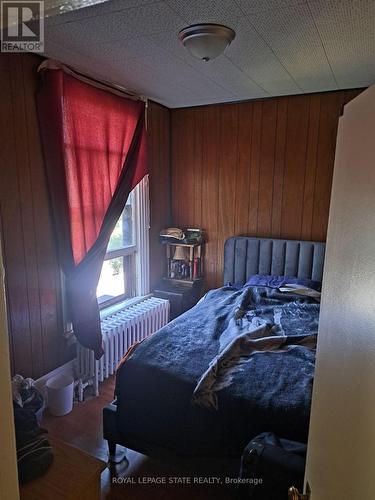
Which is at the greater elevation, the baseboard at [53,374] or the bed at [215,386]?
the bed at [215,386]

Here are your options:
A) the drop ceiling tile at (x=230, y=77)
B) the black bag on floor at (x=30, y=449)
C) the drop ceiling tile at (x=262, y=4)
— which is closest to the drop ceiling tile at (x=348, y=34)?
the drop ceiling tile at (x=262, y=4)

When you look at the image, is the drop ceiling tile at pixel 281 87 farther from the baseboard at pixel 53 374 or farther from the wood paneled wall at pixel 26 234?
the baseboard at pixel 53 374

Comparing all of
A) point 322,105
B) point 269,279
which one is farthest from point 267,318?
point 322,105

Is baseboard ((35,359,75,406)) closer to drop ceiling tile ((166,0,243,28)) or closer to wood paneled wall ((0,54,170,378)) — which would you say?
wood paneled wall ((0,54,170,378))

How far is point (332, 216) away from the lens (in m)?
0.98

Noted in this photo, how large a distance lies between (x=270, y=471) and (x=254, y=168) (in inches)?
119

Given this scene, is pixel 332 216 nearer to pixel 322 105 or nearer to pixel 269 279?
pixel 269 279

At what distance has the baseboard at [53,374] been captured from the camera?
2.73 meters

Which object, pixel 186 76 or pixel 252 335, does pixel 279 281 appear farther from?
pixel 186 76

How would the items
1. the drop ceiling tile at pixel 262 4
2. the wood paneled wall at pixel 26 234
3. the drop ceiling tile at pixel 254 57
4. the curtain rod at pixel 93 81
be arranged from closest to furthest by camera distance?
the drop ceiling tile at pixel 262 4 < the drop ceiling tile at pixel 254 57 < the wood paneled wall at pixel 26 234 < the curtain rod at pixel 93 81

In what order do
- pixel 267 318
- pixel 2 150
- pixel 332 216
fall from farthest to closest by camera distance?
pixel 267 318 < pixel 2 150 < pixel 332 216

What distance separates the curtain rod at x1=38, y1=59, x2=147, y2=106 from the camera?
251cm

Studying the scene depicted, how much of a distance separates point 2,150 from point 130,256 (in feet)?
5.75

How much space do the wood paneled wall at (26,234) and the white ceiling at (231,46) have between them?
1.27 ft
